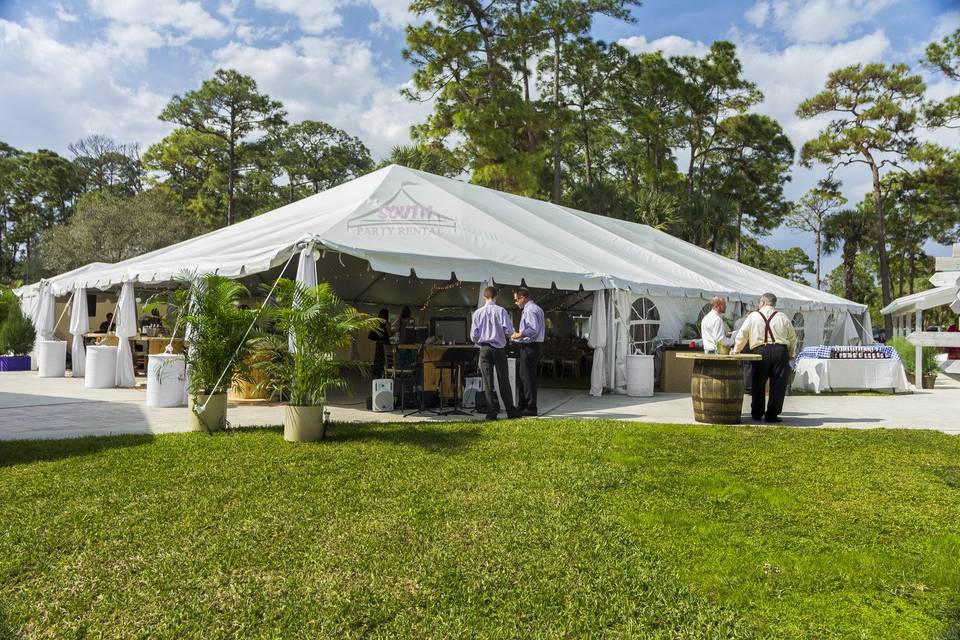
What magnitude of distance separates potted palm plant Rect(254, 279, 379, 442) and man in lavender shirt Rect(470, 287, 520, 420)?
1771mm

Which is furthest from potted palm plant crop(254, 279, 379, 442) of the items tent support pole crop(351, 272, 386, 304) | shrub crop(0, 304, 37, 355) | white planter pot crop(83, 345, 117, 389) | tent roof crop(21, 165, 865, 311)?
shrub crop(0, 304, 37, 355)

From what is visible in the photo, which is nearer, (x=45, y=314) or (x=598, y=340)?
(x=598, y=340)

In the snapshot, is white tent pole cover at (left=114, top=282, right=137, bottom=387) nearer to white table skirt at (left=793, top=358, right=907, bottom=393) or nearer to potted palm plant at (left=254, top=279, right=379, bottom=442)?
potted palm plant at (left=254, top=279, right=379, bottom=442)

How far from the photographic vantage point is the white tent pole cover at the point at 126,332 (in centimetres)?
1122

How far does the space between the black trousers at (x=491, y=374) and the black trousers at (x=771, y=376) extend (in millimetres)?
3091

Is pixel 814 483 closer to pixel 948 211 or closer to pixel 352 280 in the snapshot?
pixel 352 280

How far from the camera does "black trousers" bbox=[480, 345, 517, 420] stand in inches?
311

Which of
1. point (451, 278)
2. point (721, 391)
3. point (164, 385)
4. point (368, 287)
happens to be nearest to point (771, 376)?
point (721, 391)

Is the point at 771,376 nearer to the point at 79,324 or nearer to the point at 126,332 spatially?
the point at 126,332

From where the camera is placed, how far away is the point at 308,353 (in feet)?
20.9

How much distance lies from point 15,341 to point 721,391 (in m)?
16.4

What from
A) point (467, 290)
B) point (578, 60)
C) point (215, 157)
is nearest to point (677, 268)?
point (467, 290)

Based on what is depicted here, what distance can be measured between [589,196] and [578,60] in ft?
18.8

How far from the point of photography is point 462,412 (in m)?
8.62
